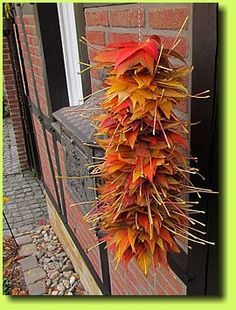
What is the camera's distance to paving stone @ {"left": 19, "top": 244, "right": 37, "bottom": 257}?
3748 millimetres

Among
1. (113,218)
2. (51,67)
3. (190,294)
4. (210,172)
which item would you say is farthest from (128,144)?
(51,67)

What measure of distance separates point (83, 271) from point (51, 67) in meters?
1.67

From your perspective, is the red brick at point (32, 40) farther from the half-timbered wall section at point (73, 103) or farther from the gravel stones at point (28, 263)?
the gravel stones at point (28, 263)

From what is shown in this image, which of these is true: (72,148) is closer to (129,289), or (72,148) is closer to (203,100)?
(129,289)

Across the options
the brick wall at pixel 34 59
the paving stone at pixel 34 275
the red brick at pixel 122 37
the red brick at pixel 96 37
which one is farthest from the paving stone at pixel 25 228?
the red brick at pixel 122 37

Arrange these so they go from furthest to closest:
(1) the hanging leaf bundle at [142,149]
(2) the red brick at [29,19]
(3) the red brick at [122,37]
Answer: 1. (2) the red brick at [29,19]
2. (3) the red brick at [122,37]
3. (1) the hanging leaf bundle at [142,149]

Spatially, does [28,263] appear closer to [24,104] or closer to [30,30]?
[30,30]

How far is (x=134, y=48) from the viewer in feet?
2.79

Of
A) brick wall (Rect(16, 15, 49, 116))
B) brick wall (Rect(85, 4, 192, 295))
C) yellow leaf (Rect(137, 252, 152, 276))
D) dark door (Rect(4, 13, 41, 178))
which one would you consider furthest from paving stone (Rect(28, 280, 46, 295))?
yellow leaf (Rect(137, 252, 152, 276))

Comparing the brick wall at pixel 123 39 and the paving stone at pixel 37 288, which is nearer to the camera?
the brick wall at pixel 123 39

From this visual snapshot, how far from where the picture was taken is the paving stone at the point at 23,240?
3.92 metres

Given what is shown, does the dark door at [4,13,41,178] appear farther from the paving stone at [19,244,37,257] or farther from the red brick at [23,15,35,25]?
the paving stone at [19,244,37,257]

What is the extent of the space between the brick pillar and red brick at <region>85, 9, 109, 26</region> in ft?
12.2

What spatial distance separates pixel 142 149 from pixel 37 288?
2708 millimetres
